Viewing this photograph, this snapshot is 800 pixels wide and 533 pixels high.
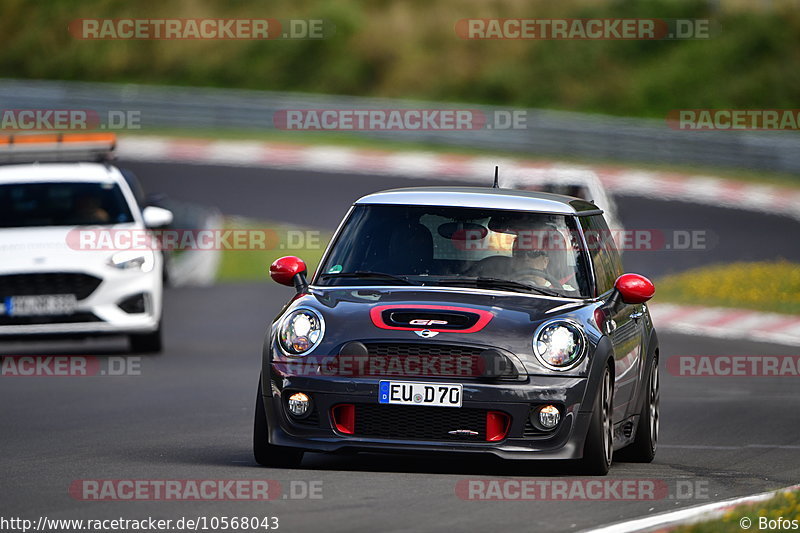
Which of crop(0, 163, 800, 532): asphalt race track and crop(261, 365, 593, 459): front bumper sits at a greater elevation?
crop(261, 365, 593, 459): front bumper

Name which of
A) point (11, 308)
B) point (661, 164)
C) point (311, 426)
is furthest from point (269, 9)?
point (311, 426)

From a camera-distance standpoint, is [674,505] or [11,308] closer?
[674,505]

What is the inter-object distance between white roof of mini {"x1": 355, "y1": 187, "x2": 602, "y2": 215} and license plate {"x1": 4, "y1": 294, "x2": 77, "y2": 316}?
6.55m

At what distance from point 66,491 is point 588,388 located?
2718 mm

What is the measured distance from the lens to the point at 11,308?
1590 centimetres

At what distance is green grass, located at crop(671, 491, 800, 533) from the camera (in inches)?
277

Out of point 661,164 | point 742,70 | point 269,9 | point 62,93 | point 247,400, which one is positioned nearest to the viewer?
point 247,400

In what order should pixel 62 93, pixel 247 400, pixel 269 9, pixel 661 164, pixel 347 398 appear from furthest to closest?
pixel 269 9
pixel 62 93
pixel 661 164
pixel 247 400
pixel 347 398

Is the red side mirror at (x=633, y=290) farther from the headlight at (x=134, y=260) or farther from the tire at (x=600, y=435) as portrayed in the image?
the headlight at (x=134, y=260)

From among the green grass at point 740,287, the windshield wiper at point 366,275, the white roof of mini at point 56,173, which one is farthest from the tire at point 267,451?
the green grass at point 740,287

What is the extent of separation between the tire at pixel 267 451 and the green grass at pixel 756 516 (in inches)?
102

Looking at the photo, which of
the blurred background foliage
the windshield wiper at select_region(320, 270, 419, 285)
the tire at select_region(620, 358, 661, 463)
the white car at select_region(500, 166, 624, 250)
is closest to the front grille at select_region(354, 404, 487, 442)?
the windshield wiper at select_region(320, 270, 419, 285)

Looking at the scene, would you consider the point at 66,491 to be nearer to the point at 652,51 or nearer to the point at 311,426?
the point at 311,426

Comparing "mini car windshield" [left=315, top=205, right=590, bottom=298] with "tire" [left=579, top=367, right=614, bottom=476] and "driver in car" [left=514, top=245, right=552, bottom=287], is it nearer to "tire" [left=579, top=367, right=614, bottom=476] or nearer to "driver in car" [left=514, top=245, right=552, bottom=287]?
"driver in car" [left=514, top=245, right=552, bottom=287]
